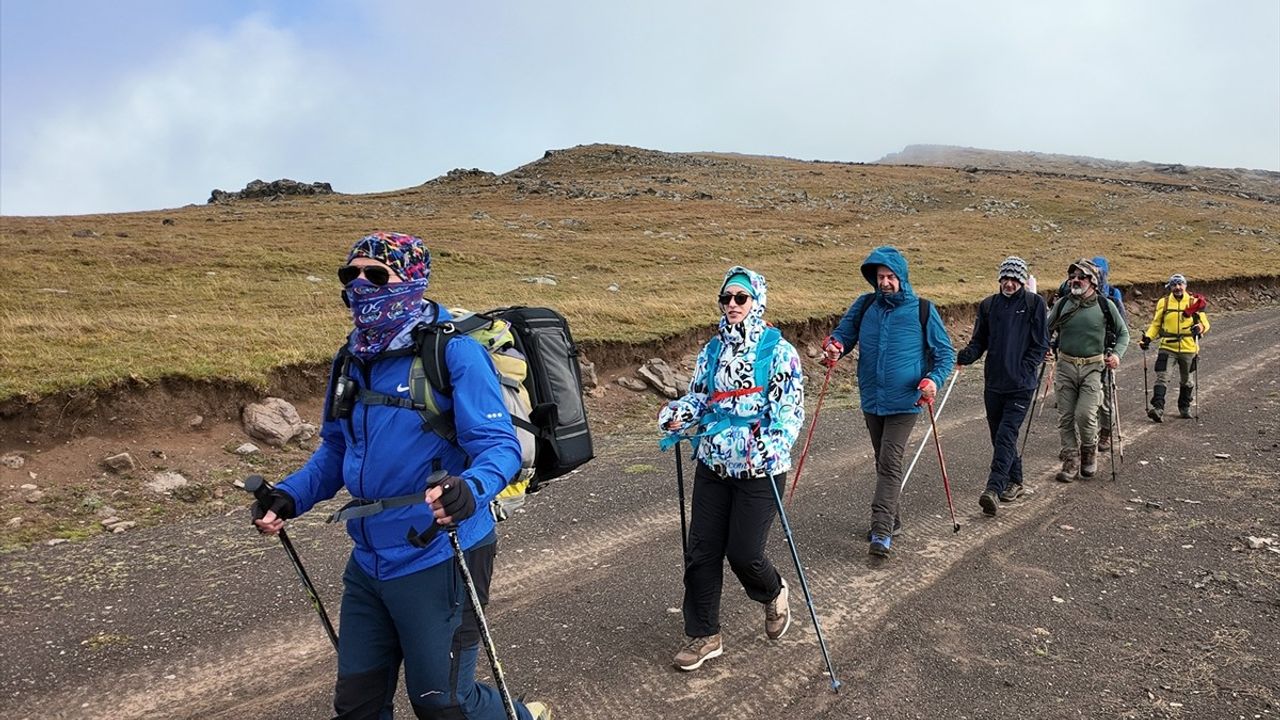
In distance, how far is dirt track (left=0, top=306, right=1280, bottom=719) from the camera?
4.63 metres

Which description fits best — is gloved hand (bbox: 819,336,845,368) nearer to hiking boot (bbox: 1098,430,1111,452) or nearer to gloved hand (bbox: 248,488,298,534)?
gloved hand (bbox: 248,488,298,534)

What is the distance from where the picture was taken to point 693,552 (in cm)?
500

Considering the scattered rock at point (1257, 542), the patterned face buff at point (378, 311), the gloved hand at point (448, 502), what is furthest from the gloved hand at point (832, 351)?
the gloved hand at point (448, 502)

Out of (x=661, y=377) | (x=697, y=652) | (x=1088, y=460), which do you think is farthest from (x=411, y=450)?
(x=661, y=377)

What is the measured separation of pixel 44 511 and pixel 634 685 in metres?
7.10

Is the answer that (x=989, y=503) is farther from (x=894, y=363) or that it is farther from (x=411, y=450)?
(x=411, y=450)

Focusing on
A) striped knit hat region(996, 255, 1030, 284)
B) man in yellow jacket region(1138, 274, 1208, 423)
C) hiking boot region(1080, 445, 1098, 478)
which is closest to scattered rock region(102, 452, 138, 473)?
striped knit hat region(996, 255, 1030, 284)

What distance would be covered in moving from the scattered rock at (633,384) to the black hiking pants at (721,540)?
962cm

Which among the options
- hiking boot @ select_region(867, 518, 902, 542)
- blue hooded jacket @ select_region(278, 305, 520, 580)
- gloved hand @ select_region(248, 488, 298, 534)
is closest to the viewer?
blue hooded jacket @ select_region(278, 305, 520, 580)

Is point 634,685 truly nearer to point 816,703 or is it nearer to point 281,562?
point 816,703

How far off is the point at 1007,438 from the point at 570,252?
30.0 meters

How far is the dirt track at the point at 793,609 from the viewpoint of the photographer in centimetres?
463

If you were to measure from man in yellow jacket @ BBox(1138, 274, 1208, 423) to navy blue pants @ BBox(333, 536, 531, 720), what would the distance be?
1325cm

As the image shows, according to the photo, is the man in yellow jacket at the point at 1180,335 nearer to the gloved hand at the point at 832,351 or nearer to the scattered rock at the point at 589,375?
the gloved hand at the point at 832,351
